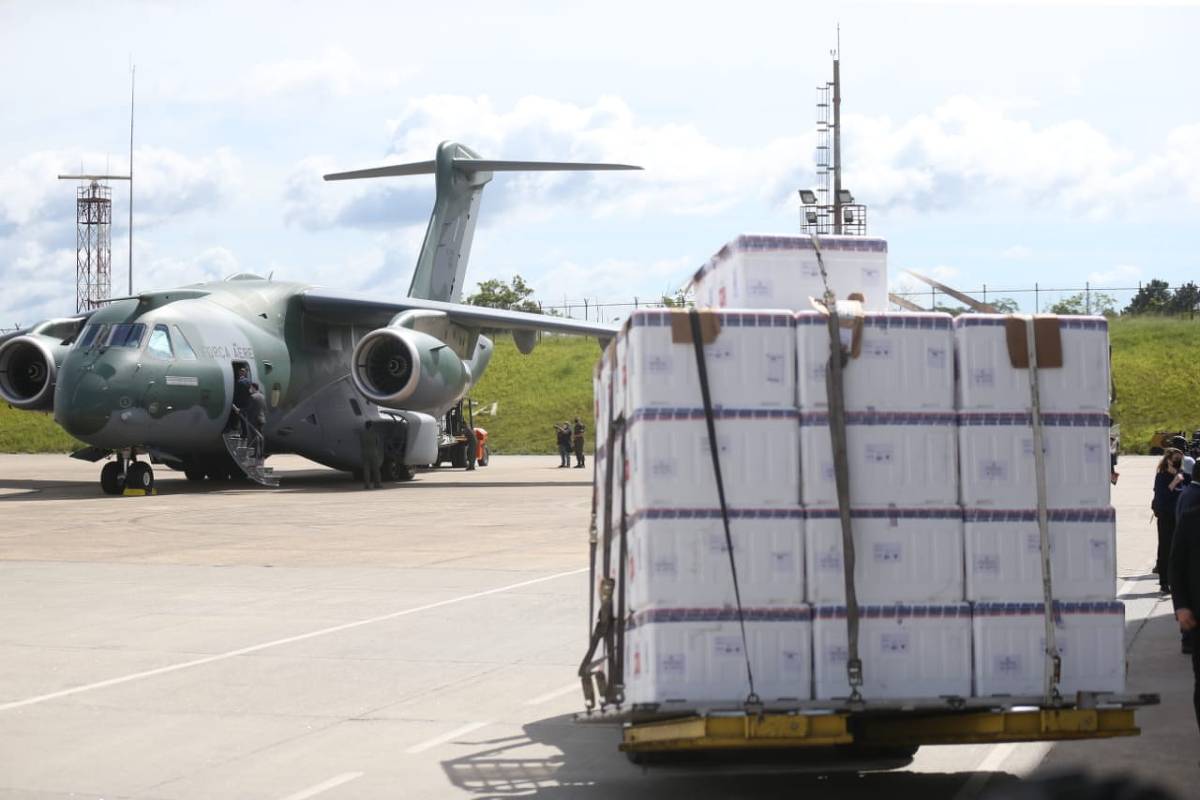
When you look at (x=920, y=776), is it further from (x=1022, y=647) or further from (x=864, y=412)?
(x=864, y=412)

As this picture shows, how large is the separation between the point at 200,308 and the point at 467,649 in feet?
64.0

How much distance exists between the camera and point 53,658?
10.9 meters

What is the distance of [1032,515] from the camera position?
6578 millimetres

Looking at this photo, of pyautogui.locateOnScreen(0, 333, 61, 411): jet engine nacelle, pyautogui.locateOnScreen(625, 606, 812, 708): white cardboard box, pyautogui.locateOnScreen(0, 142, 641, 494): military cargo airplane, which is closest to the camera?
pyautogui.locateOnScreen(625, 606, 812, 708): white cardboard box

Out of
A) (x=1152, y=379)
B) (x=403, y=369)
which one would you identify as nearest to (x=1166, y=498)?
(x=403, y=369)

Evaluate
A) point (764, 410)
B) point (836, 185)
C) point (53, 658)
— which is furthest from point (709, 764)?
point (836, 185)

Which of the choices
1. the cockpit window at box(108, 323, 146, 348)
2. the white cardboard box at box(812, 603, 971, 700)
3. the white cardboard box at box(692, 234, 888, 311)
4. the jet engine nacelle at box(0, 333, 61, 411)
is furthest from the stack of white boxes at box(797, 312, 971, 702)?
the jet engine nacelle at box(0, 333, 61, 411)

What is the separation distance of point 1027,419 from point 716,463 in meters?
1.37

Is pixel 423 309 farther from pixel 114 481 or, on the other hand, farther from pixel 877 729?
pixel 877 729

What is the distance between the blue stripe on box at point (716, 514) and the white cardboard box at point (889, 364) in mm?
453

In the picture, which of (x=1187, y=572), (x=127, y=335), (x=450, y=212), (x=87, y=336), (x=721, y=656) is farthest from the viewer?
(x=450, y=212)

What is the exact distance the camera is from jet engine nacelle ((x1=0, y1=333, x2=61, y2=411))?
30.8 m

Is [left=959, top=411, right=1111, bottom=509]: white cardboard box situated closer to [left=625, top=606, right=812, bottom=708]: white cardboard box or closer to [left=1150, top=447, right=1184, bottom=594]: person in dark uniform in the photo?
[left=625, top=606, right=812, bottom=708]: white cardboard box

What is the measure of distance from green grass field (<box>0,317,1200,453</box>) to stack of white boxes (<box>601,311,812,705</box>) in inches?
1981
